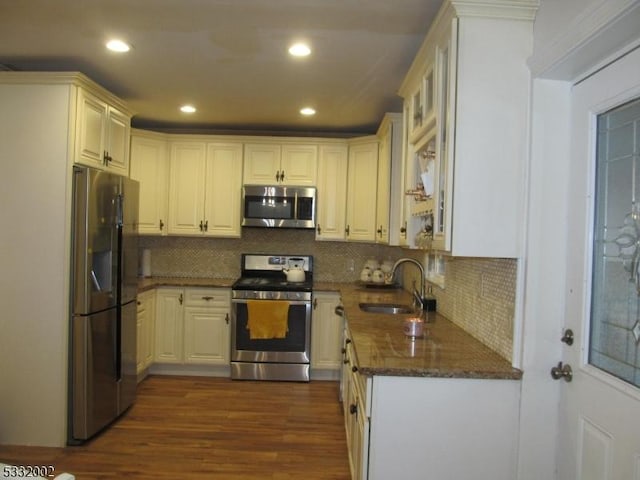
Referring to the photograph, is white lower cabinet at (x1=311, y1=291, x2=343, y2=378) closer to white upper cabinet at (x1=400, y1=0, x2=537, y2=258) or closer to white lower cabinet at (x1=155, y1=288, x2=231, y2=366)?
white lower cabinet at (x1=155, y1=288, x2=231, y2=366)

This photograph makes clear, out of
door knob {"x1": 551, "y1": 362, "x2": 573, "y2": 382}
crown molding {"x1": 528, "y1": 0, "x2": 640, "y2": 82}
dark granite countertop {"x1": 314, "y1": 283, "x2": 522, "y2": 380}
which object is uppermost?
crown molding {"x1": 528, "y1": 0, "x2": 640, "y2": 82}

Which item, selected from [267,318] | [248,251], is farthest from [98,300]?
[248,251]

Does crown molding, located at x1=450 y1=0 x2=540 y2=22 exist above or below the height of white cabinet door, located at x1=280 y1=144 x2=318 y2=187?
above

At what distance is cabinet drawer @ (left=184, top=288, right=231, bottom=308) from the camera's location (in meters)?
4.18

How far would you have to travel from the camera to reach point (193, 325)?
4188 millimetres

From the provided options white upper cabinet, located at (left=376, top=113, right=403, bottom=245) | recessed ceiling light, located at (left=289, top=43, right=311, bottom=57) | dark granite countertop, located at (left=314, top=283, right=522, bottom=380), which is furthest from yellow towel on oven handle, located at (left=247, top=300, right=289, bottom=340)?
recessed ceiling light, located at (left=289, top=43, right=311, bottom=57)

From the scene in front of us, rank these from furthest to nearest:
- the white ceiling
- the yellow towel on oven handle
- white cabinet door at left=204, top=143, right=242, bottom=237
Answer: white cabinet door at left=204, top=143, right=242, bottom=237 < the yellow towel on oven handle < the white ceiling

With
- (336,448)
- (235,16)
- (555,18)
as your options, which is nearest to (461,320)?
(336,448)

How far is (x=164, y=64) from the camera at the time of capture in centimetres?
289

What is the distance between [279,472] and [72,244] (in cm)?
187

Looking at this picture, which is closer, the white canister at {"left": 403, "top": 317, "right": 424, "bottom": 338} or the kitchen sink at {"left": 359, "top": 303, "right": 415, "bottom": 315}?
the white canister at {"left": 403, "top": 317, "right": 424, "bottom": 338}

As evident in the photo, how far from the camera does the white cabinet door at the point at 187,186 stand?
4379mm

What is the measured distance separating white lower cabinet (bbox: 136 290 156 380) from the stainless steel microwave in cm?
113

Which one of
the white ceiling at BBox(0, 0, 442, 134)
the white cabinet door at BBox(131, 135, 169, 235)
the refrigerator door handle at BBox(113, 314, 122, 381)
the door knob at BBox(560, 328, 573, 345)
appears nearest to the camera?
the door knob at BBox(560, 328, 573, 345)
